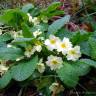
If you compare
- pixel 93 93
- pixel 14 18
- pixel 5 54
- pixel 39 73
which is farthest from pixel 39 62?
pixel 14 18

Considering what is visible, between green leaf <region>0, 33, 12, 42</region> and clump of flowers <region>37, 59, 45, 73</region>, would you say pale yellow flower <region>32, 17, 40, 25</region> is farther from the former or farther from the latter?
clump of flowers <region>37, 59, 45, 73</region>

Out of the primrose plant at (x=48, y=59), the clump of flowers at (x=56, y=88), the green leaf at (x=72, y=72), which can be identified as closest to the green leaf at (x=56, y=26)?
the primrose plant at (x=48, y=59)

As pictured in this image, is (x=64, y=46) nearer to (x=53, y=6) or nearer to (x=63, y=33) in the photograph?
Result: (x=63, y=33)

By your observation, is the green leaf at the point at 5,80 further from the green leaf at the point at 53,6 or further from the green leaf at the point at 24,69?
the green leaf at the point at 53,6

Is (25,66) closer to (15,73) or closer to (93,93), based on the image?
(15,73)

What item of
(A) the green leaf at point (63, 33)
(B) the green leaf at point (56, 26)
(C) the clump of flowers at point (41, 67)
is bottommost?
(C) the clump of flowers at point (41, 67)

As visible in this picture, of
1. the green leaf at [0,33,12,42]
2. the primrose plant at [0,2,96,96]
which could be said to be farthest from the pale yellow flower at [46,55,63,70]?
the green leaf at [0,33,12,42]

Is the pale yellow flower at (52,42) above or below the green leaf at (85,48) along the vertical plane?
above
